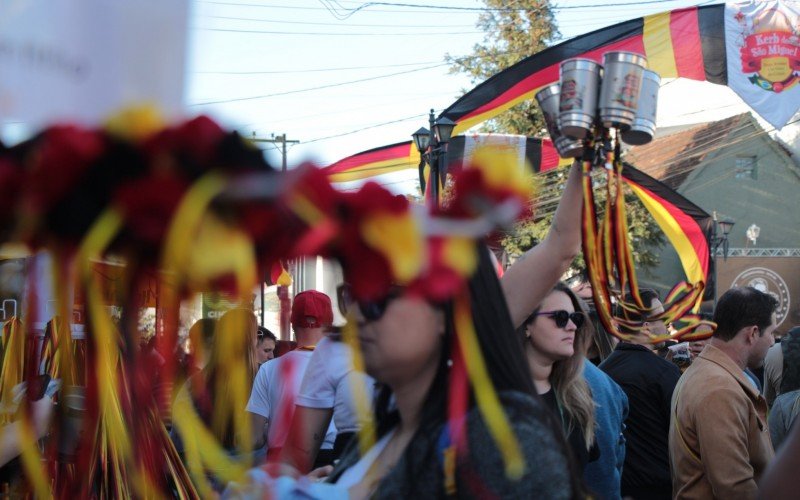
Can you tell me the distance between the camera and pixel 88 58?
1155mm

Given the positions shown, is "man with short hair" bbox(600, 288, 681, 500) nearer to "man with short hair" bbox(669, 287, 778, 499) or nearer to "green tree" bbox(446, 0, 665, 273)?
"man with short hair" bbox(669, 287, 778, 499)

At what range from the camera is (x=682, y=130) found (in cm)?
3234

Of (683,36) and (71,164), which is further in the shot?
(683,36)

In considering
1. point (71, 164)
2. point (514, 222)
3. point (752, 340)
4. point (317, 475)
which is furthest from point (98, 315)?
point (752, 340)

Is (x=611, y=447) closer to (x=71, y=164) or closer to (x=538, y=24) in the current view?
(x=71, y=164)

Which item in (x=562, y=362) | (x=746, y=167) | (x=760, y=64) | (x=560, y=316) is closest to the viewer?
(x=560, y=316)

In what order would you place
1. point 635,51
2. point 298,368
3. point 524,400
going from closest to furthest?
1. point 524,400
2. point 298,368
3. point 635,51

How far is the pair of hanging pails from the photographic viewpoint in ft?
6.66

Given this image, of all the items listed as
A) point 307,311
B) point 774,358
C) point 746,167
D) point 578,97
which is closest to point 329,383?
point 307,311

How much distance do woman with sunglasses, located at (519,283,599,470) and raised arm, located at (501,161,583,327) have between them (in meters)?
1.26

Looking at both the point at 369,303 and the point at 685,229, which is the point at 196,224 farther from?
the point at 685,229

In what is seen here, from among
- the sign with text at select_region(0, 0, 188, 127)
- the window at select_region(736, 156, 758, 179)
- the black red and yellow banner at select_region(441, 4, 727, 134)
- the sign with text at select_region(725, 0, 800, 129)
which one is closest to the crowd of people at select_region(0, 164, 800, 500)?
the sign with text at select_region(0, 0, 188, 127)

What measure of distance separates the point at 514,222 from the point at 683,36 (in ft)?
22.5

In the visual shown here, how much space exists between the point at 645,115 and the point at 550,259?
0.49 m
